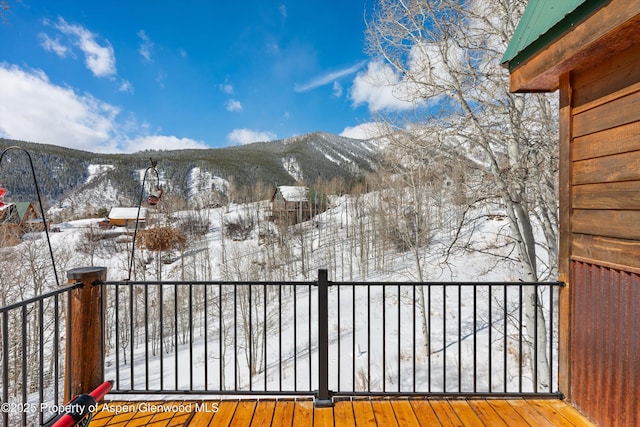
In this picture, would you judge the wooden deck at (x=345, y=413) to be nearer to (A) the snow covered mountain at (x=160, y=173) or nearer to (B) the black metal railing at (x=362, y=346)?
(B) the black metal railing at (x=362, y=346)

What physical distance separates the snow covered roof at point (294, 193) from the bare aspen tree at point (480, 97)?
1982cm

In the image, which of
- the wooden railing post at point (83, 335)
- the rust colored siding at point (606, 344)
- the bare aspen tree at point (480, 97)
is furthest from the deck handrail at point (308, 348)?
the bare aspen tree at point (480, 97)

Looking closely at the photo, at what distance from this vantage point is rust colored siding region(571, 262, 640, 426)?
1.78 metres

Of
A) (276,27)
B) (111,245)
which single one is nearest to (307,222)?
(111,245)

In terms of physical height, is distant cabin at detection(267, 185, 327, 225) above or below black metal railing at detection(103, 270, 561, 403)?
above

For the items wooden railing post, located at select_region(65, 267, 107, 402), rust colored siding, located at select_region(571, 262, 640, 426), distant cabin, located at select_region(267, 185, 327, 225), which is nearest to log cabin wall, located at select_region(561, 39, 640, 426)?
rust colored siding, located at select_region(571, 262, 640, 426)

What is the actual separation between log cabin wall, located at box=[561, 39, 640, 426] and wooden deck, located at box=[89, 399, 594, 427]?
311mm

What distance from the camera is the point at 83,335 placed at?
2.37m

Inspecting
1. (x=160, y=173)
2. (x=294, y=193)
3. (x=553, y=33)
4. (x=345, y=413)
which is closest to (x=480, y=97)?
(x=553, y=33)

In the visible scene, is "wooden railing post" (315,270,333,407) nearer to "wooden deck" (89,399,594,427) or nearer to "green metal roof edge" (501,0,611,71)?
"wooden deck" (89,399,594,427)

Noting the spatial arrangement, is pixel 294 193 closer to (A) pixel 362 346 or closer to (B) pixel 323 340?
(A) pixel 362 346

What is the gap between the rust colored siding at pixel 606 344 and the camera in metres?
1.78

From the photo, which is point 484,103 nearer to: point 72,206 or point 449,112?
point 449,112

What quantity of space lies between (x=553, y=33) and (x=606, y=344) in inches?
76.0
